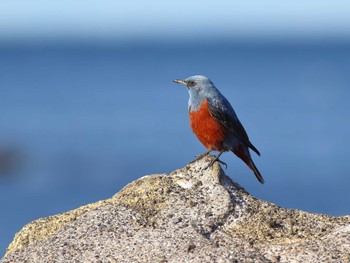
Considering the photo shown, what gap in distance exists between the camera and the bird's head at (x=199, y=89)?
30.9 ft

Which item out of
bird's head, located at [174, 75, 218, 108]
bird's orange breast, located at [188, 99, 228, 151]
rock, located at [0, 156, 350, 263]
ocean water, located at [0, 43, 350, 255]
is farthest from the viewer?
ocean water, located at [0, 43, 350, 255]

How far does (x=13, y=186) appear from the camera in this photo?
3100 cm

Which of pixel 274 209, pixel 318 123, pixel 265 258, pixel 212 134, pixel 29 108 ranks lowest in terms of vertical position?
pixel 265 258

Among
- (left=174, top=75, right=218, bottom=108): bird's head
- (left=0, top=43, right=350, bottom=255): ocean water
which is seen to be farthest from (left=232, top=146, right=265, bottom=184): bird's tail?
(left=0, top=43, right=350, bottom=255): ocean water

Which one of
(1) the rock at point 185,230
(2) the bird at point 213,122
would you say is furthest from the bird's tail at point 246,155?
(1) the rock at point 185,230

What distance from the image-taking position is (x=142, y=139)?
41250mm

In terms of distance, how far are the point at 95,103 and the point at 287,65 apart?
4908 cm

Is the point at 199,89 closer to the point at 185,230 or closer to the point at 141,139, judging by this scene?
the point at 185,230

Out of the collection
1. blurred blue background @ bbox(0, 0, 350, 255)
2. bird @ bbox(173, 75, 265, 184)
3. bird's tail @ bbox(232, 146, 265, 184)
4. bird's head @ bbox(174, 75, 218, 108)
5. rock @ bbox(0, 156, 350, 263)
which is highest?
blurred blue background @ bbox(0, 0, 350, 255)

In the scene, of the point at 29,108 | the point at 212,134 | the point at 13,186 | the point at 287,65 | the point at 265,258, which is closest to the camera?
the point at 265,258

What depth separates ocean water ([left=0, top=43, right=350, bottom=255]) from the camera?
1165 inches

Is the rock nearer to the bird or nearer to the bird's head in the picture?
the bird

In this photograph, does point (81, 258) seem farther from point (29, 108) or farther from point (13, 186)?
point (29, 108)

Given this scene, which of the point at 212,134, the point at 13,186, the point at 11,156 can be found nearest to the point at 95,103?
the point at 11,156
